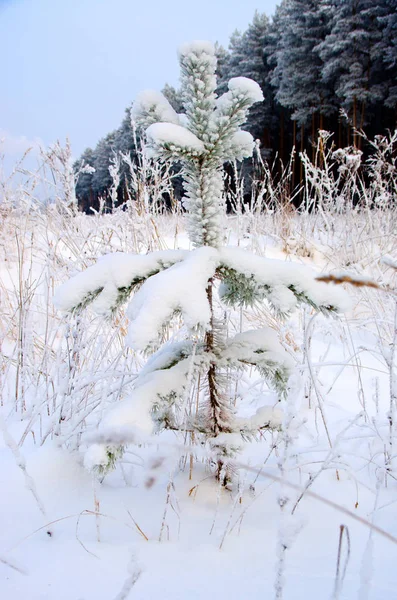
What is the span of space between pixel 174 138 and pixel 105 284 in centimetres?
39

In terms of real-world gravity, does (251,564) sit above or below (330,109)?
below

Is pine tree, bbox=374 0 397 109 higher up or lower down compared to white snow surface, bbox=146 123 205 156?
higher up

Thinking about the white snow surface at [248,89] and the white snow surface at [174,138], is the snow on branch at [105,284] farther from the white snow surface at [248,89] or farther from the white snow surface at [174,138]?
the white snow surface at [248,89]

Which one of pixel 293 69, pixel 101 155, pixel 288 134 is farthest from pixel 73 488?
pixel 101 155

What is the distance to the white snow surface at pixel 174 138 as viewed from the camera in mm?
879

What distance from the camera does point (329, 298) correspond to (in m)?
0.88

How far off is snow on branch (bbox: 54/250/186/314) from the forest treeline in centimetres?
1346

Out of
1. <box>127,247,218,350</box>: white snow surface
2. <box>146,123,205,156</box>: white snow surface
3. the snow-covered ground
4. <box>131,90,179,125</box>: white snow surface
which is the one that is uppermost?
<box>131,90,179,125</box>: white snow surface

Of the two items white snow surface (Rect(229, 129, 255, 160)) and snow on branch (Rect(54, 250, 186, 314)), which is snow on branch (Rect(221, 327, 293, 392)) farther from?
white snow surface (Rect(229, 129, 255, 160))

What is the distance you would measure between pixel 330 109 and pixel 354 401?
792 inches

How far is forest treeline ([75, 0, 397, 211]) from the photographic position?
1628 centimetres

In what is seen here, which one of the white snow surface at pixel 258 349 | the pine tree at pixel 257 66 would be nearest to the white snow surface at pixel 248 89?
the white snow surface at pixel 258 349

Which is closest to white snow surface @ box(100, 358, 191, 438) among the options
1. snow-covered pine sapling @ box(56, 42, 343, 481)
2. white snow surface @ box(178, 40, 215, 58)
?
snow-covered pine sapling @ box(56, 42, 343, 481)

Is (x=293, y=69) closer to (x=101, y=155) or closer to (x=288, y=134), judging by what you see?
(x=288, y=134)
